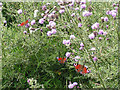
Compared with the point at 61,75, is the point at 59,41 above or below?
above

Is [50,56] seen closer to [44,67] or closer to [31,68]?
[44,67]

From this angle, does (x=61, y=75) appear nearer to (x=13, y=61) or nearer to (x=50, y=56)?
(x=50, y=56)

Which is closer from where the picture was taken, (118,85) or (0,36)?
(118,85)

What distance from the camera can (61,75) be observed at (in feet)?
6.40

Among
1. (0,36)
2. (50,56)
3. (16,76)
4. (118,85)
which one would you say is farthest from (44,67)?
(118,85)

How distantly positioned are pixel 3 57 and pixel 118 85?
1073mm

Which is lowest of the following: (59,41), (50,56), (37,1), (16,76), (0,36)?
(16,76)

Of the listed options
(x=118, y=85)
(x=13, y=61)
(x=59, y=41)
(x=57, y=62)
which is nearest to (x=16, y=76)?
(x=13, y=61)

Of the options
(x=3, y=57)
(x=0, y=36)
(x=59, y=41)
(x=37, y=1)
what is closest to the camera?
(x=3, y=57)

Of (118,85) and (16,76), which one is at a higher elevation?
(16,76)

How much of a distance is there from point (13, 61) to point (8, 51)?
13 cm

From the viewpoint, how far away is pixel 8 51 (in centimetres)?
191

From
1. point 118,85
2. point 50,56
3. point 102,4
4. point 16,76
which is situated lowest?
point 118,85

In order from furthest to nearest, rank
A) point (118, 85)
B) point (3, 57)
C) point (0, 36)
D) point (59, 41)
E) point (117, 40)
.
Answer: point (59, 41), point (0, 36), point (3, 57), point (117, 40), point (118, 85)
